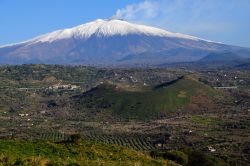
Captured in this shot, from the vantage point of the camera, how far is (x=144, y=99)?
13475 centimetres

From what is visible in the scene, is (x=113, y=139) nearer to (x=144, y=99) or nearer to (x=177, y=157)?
(x=144, y=99)

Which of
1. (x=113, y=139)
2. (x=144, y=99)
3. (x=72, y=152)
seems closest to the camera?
(x=72, y=152)

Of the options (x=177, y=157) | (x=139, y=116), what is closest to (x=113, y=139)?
(x=139, y=116)

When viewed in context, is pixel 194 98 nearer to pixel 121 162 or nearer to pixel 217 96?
pixel 217 96

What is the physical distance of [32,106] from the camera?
14912 centimetres

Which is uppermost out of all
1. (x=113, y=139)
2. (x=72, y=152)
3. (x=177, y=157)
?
(x=72, y=152)

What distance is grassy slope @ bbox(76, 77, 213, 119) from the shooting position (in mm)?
129875

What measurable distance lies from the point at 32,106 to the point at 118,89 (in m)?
24.6

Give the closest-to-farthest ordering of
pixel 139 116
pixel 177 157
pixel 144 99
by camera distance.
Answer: pixel 177 157 < pixel 139 116 < pixel 144 99

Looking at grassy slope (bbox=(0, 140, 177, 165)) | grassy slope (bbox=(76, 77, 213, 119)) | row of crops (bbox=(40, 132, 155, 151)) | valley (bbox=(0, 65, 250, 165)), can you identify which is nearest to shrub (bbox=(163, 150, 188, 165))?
grassy slope (bbox=(0, 140, 177, 165))

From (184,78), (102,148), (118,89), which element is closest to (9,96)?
(118,89)

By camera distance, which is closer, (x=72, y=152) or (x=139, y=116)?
(x=72, y=152)

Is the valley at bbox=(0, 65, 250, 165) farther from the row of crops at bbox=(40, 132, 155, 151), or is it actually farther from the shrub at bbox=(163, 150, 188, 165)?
the shrub at bbox=(163, 150, 188, 165)

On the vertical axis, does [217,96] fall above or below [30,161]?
below
